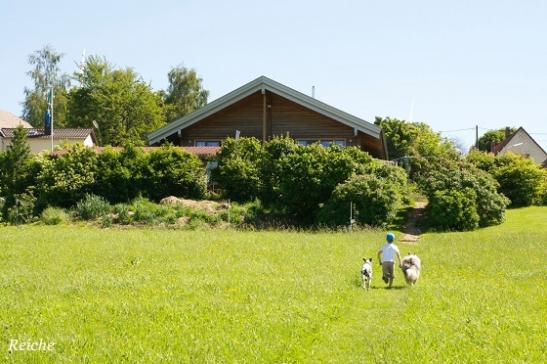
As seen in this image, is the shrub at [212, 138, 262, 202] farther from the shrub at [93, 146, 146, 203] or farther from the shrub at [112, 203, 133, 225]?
the shrub at [112, 203, 133, 225]

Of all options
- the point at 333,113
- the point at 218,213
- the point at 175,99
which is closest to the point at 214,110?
the point at 333,113

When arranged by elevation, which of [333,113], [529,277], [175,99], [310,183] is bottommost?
[529,277]

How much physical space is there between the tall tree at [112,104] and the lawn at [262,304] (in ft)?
155

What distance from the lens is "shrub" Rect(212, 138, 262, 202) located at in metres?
31.6

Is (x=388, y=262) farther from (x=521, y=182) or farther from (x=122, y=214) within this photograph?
(x=521, y=182)

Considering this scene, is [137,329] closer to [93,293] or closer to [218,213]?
[93,293]

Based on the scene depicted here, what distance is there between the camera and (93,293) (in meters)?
11.9

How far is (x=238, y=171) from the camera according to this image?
31.6 metres

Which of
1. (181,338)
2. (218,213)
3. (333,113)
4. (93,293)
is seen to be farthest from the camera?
(333,113)

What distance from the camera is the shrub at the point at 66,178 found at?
1217 inches

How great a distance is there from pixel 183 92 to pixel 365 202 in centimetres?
5572

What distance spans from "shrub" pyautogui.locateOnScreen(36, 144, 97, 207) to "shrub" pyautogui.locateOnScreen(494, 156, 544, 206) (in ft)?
73.6

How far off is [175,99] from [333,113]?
45414 millimetres

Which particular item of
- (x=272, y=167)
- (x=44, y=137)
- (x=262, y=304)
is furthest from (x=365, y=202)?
(x=44, y=137)
